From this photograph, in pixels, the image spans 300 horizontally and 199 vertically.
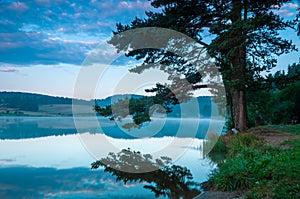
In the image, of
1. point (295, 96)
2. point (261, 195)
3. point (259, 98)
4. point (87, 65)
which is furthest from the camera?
point (295, 96)

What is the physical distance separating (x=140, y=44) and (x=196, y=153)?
18.3 ft

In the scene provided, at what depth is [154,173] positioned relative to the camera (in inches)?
340

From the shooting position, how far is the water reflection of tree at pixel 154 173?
6963 millimetres

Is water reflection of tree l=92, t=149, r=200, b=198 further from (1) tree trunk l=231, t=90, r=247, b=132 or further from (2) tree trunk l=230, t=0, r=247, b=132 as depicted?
(1) tree trunk l=231, t=90, r=247, b=132

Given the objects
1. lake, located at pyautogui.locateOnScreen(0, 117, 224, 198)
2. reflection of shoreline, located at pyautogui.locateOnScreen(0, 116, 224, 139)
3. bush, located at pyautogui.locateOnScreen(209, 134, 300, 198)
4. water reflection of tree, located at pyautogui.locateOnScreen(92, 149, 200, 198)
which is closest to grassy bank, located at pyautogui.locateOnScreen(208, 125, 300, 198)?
bush, located at pyautogui.locateOnScreen(209, 134, 300, 198)

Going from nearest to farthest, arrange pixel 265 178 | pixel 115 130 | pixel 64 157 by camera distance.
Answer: pixel 265 178, pixel 64 157, pixel 115 130

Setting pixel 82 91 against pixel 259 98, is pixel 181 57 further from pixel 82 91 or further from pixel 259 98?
pixel 259 98

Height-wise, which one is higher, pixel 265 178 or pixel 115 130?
pixel 265 178

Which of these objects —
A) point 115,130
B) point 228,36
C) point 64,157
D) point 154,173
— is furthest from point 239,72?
point 115,130

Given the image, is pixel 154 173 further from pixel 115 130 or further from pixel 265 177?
pixel 115 130

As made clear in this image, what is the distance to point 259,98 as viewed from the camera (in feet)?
71.2

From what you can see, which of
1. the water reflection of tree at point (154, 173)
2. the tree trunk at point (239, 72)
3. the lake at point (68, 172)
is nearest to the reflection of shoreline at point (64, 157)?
the lake at point (68, 172)

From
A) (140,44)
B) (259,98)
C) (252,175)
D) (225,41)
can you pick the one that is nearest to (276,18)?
(225,41)

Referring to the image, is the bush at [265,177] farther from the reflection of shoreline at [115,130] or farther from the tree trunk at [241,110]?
the reflection of shoreline at [115,130]
